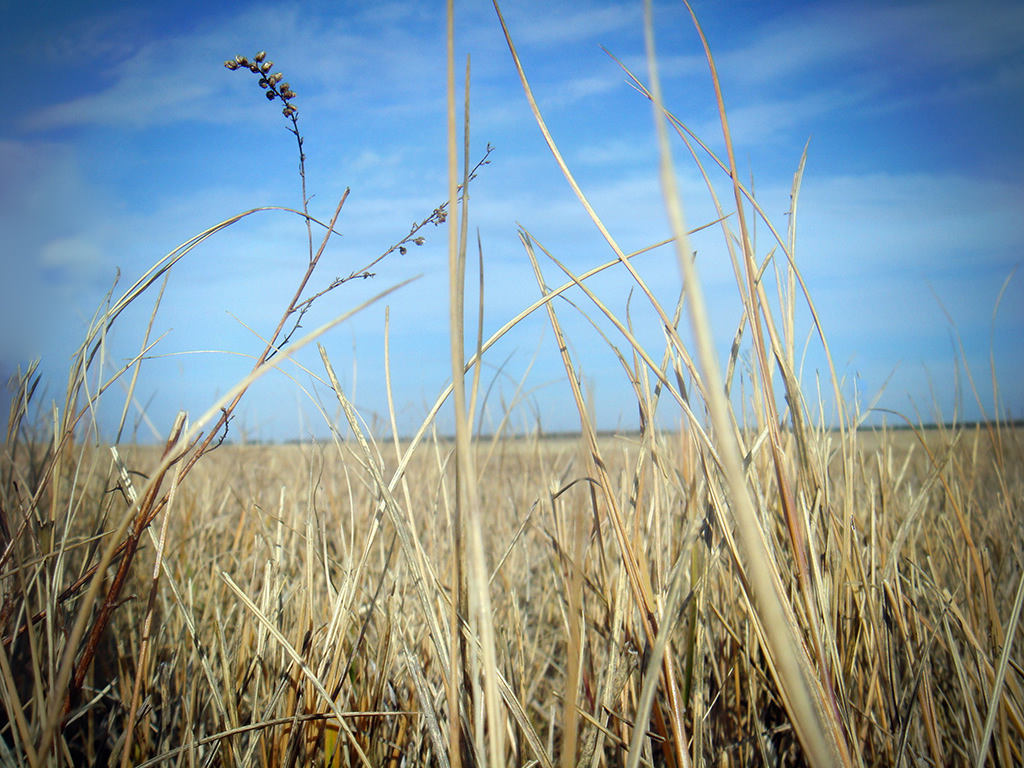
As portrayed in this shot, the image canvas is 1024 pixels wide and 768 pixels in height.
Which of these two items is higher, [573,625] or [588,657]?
[573,625]

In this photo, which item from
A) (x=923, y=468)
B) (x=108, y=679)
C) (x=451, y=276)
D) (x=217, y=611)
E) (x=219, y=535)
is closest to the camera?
(x=451, y=276)

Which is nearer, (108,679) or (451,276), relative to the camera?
(451,276)

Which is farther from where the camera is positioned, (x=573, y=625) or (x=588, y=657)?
(x=588, y=657)

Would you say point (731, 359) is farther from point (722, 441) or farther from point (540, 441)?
point (540, 441)

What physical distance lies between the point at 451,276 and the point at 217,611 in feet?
2.67

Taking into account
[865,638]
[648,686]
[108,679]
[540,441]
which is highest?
[540,441]

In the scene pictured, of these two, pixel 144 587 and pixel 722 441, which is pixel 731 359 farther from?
pixel 144 587

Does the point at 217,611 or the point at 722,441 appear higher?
the point at 722,441

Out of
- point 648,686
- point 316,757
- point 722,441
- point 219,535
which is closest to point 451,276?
point 722,441

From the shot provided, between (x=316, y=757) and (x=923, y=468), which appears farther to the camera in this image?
(x=923, y=468)

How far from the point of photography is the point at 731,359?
2.78 ft

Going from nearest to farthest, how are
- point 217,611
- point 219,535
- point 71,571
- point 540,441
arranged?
point 217,611
point 71,571
point 540,441
point 219,535

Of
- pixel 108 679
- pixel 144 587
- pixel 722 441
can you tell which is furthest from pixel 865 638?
pixel 144 587

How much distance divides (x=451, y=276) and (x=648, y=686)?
34cm
